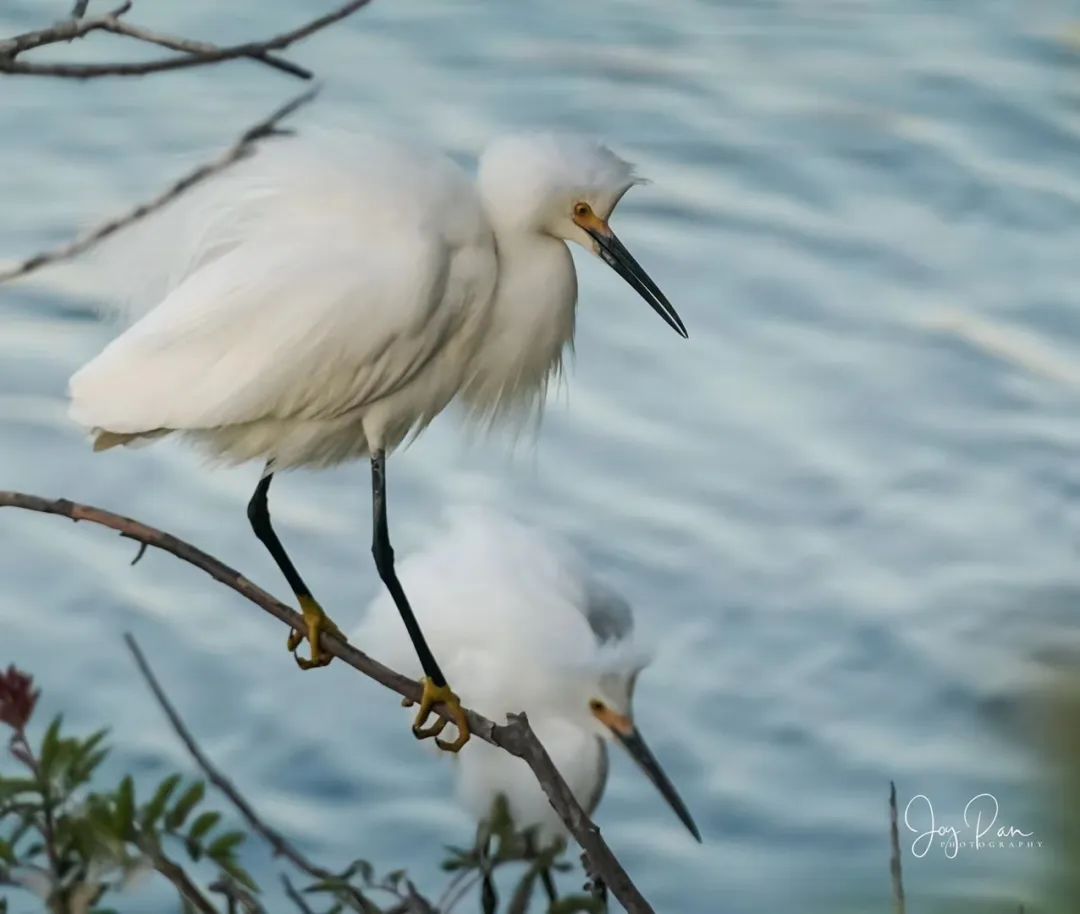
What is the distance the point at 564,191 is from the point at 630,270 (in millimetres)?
97

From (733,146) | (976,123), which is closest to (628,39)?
(733,146)

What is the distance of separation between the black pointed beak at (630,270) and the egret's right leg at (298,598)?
400 millimetres

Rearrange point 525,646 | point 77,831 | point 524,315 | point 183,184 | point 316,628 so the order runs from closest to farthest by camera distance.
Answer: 1. point 183,184
2. point 77,831
3. point 316,628
4. point 524,315
5. point 525,646

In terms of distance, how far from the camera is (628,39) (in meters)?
5.06

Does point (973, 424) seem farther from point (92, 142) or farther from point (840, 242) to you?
point (92, 142)

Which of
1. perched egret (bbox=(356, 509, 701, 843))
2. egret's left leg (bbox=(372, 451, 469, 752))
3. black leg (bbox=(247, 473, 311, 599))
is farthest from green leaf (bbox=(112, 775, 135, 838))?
perched egret (bbox=(356, 509, 701, 843))

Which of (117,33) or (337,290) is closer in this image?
(117,33)

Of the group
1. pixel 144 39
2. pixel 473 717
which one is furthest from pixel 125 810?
pixel 473 717

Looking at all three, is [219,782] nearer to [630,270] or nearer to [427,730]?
[427,730]

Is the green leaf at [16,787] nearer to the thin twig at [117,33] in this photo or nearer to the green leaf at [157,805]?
the green leaf at [157,805]

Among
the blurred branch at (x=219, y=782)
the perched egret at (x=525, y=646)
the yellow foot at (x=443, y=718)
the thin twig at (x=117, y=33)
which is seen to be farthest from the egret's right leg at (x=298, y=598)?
the thin twig at (x=117, y=33)

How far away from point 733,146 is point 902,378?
0.87 metres

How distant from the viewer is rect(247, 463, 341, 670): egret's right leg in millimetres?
1799

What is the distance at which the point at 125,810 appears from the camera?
0.85 metres
